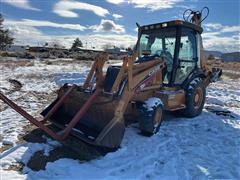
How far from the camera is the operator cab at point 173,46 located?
274 inches

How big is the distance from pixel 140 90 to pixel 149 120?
26.3 inches

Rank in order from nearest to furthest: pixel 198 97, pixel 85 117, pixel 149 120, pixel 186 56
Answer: pixel 149 120, pixel 85 117, pixel 186 56, pixel 198 97

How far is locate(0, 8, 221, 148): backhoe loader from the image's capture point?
5.06 meters

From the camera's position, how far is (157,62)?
20.7 feet

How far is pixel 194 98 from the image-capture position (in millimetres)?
7371

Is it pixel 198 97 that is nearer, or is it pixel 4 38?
pixel 198 97

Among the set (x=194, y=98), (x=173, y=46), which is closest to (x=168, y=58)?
(x=173, y=46)

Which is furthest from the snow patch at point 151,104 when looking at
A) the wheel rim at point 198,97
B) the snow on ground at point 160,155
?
the wheel rim at point 198,97

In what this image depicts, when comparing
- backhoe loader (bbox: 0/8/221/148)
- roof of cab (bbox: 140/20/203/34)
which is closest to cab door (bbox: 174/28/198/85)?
backhoe loader (bbox: 0/8/221/148)

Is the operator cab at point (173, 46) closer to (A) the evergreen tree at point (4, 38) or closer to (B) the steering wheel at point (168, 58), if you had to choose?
(B) the steering wheel at point (168, 58)

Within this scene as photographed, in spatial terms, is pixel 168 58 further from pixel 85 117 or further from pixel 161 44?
pixel 85 117

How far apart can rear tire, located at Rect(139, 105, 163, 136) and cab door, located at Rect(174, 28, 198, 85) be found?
1.71 m

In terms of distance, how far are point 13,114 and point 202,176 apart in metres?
4.68

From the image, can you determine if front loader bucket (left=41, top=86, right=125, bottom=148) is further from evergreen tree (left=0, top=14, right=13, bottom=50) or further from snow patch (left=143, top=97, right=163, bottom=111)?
evergreen tree (left=0, top=14, right=13, bottom=50)
